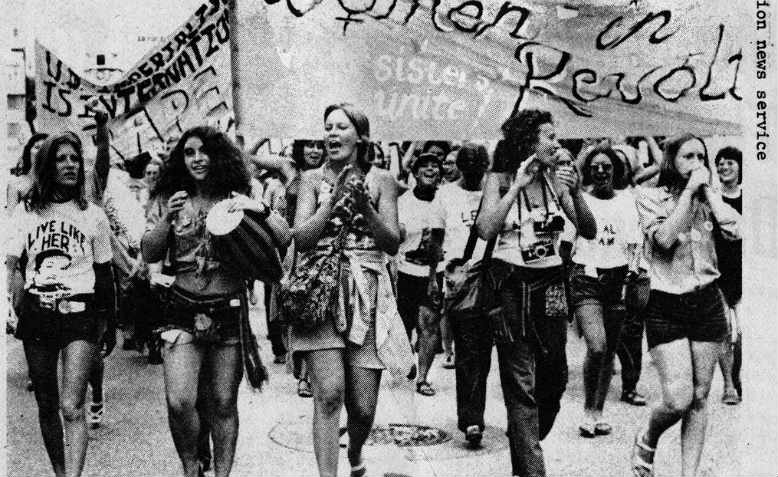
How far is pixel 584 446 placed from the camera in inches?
262

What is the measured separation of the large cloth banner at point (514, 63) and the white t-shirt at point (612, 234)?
129 centimetres

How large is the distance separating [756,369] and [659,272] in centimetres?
81

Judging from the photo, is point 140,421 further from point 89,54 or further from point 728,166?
point 728,166

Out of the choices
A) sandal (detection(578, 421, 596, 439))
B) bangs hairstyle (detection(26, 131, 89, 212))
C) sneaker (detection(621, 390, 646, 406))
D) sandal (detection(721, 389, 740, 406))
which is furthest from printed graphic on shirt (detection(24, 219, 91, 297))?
sandal (detection(721, 389, 740, 406))

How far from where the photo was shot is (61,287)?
5.48 m

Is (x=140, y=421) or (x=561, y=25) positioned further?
(x=140, y=421)

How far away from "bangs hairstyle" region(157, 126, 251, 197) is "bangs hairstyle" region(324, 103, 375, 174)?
505 millimetres

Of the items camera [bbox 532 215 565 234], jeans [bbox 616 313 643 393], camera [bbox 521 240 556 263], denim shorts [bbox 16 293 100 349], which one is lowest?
jeans [bbox 616 313 643 393]

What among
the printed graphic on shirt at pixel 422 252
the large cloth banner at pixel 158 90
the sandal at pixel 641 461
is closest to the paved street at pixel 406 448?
the sandal at pixel 641 461

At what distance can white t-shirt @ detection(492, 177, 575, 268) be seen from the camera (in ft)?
18.5

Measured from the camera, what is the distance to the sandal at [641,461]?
5.68 metres

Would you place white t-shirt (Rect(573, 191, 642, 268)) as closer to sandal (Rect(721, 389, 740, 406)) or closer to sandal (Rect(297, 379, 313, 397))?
sandal (Rect(721, 389, 740, 406))

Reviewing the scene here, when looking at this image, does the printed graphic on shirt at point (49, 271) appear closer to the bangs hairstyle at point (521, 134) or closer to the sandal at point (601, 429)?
the bangs hairstyle at point (521, 134)

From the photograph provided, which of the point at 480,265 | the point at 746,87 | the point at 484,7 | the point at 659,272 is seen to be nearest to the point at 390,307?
the point at 480,265
